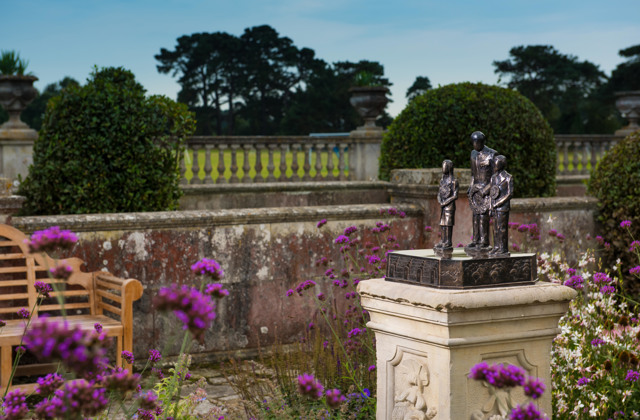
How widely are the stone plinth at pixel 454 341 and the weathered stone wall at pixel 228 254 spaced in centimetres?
263

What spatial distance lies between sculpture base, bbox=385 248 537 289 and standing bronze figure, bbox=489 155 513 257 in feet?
0.23

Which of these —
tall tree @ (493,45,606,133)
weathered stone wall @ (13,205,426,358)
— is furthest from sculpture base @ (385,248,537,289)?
tall tree @ (493,45,606,133)

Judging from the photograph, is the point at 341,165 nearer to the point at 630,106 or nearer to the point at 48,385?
the point at 630,106

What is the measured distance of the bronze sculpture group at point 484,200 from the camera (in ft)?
11.3

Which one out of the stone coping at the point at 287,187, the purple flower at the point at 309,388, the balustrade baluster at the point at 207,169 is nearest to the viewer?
the purple flower at the point at 309,388

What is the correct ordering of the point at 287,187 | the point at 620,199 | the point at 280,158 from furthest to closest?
the point at 280,158, the point at 287,187, the point at 620,199

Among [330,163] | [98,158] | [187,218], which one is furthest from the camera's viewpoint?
[330,163]

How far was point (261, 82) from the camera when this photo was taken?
38625 millimetres

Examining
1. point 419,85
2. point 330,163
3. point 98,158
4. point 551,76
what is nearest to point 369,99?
point 330,163

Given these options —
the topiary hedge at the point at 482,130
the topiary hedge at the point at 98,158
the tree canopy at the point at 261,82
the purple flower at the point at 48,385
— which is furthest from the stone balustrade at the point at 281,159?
the tree canopy at the point at 261,82

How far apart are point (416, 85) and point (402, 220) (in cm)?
3706

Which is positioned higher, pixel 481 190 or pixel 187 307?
pixel 481 190

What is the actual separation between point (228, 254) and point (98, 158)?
177cm

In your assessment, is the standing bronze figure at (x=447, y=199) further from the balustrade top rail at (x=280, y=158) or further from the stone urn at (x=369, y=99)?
the stone urn at (x=369, y=99)
